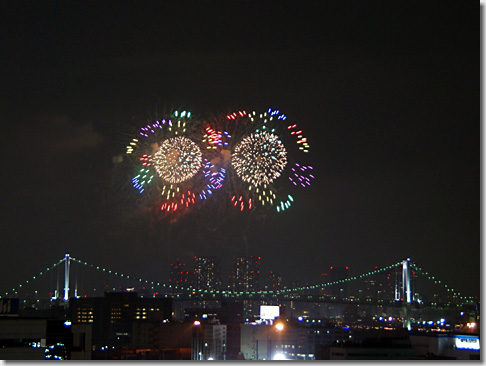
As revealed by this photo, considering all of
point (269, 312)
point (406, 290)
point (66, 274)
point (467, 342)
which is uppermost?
point (66, 274)

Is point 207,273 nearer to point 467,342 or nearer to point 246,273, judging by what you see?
point 246,273

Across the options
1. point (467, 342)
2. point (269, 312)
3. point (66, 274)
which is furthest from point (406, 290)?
point (467, 342)

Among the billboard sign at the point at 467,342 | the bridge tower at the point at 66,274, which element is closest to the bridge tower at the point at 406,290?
the bridge tower at the point at 66,274

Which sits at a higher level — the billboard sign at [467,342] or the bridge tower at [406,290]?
the bridge tower at [406,290]

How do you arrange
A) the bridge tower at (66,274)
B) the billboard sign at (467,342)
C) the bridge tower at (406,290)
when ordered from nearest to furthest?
the billboard sign at (467,342)
the bridge tower at (406,290)
the bridge tower at (66,274)

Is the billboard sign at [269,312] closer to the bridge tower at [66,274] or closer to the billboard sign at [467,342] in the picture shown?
the bridge tower at [66,274]

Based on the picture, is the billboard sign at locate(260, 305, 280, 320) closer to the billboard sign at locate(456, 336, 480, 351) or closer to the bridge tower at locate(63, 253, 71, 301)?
the bridge tower at locate(63, 253, 71, 301)

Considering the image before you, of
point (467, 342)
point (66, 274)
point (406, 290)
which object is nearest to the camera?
point (467, 342)

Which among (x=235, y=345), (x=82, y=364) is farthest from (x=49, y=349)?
(x=235, y=345)

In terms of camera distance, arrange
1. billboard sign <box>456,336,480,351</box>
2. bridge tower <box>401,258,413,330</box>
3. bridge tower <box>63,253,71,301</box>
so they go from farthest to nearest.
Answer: bridge tower <box>63,253,71,301</box> → bridge tower <box>401,258,413,330</box> → billboard sign <box>456,336,480,351</box>

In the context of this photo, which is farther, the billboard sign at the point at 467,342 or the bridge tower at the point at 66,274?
the bridge tower at the point at 66,274

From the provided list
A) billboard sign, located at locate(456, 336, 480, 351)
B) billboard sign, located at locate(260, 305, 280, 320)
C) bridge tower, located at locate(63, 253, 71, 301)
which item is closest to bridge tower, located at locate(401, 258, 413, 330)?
billboard sign, located at locate(260, 305, 280, 320)
